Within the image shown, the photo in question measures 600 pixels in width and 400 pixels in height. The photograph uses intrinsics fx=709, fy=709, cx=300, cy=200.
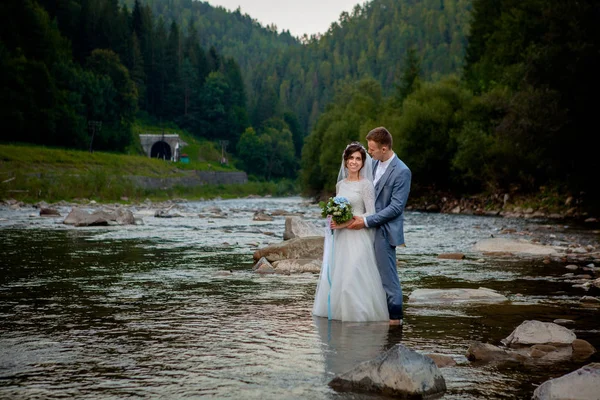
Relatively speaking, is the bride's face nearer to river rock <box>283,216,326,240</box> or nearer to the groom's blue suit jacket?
the groom's blue suit jacket

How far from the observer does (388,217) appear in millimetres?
9664

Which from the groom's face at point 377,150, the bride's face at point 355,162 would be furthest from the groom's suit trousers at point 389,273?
the groom's face at point 377,150

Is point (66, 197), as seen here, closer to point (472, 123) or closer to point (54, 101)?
point (472, 123)

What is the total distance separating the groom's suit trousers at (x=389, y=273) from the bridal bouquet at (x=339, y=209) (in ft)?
1.69

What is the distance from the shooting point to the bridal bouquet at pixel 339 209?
9773mm

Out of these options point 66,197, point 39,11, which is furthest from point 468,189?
point 39,11

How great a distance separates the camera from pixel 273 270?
52.4 ft

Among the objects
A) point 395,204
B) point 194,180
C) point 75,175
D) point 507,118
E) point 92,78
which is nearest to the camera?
point 395,204

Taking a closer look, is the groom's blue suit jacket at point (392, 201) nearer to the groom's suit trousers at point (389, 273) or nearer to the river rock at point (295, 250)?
the groom's suit trousers at point (389, 273)

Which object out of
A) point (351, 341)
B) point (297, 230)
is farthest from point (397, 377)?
point (297, 230)

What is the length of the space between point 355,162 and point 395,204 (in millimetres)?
846

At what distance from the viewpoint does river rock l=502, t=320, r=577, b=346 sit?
26.7 feet

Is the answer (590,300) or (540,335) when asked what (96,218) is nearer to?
(590,300)

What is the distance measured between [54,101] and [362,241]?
99.2 meters
